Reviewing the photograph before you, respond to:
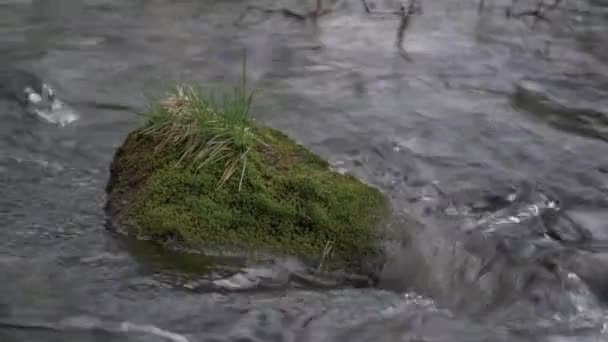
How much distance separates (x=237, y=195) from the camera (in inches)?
190

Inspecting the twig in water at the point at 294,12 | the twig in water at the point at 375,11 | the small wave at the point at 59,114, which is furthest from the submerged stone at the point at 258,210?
the twig in water at the point at 375,11

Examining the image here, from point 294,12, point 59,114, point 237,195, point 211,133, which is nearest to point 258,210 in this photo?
point 237,195

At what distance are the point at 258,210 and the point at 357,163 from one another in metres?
1.69

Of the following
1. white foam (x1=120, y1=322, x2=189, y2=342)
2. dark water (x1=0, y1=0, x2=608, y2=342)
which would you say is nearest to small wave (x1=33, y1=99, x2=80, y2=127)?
dark water (x1=0, y1=0, x2=608, y2=342)

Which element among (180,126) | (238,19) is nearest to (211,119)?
(180,126)

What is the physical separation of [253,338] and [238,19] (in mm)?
6467

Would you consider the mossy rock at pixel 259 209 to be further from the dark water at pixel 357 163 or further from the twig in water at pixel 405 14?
the twig in water at pixel 405 14

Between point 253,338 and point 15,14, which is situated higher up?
point 15,14

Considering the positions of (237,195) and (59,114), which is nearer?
(237,195)

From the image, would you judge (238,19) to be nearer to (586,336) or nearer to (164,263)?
Answer: (164,263)

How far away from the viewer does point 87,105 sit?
23.8 ft

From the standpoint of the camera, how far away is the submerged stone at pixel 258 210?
4688 mm

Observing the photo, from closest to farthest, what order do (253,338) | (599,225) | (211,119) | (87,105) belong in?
(253,338), (211,119), (599,225), (87,105)

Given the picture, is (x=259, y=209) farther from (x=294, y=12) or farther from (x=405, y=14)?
(x=405, y=14)
